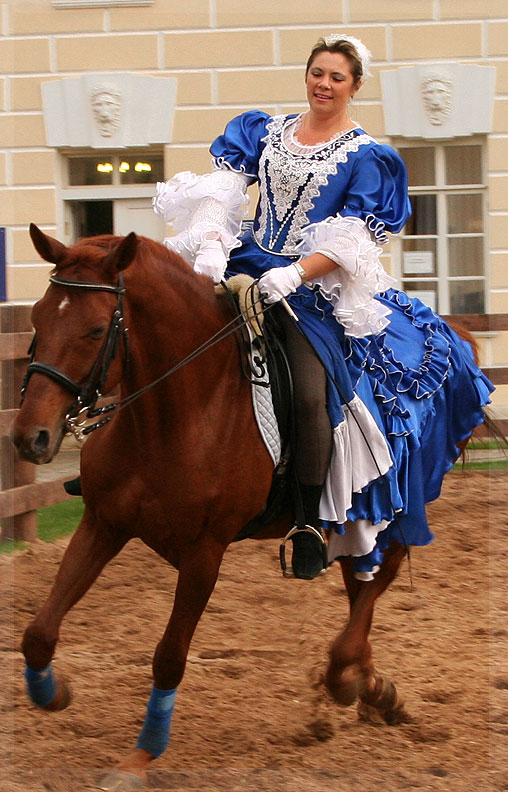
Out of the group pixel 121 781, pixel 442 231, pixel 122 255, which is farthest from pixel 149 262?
pixel 442 231

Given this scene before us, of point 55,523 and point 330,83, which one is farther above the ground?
point 330,83

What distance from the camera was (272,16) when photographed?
8.59 m

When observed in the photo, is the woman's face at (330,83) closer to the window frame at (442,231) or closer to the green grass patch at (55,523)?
the green grass patch at (55,523)

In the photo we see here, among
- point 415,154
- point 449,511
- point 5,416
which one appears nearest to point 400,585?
point 449,511

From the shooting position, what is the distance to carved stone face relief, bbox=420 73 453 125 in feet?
28.5

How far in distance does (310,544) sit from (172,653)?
2.30 feet

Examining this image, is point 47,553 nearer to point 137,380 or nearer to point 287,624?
point 287,624

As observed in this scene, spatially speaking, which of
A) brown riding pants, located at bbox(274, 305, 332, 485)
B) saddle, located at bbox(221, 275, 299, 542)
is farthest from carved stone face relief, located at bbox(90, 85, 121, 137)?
brown riding pants, located at bbox(274, 305, 332, 485)

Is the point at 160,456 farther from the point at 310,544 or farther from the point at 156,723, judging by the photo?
the point at 156,723

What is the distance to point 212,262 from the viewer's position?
146 inches

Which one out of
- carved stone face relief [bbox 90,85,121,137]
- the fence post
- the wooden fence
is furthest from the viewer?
carved stone face relief [bbox 90,85,121,137]

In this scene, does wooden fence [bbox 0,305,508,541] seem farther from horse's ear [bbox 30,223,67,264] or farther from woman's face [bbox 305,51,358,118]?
horse's ear [bbox 30,223,67,264]

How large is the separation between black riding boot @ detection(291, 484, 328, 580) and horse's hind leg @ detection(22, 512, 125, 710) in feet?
2.29

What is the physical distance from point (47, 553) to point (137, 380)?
128 inches
